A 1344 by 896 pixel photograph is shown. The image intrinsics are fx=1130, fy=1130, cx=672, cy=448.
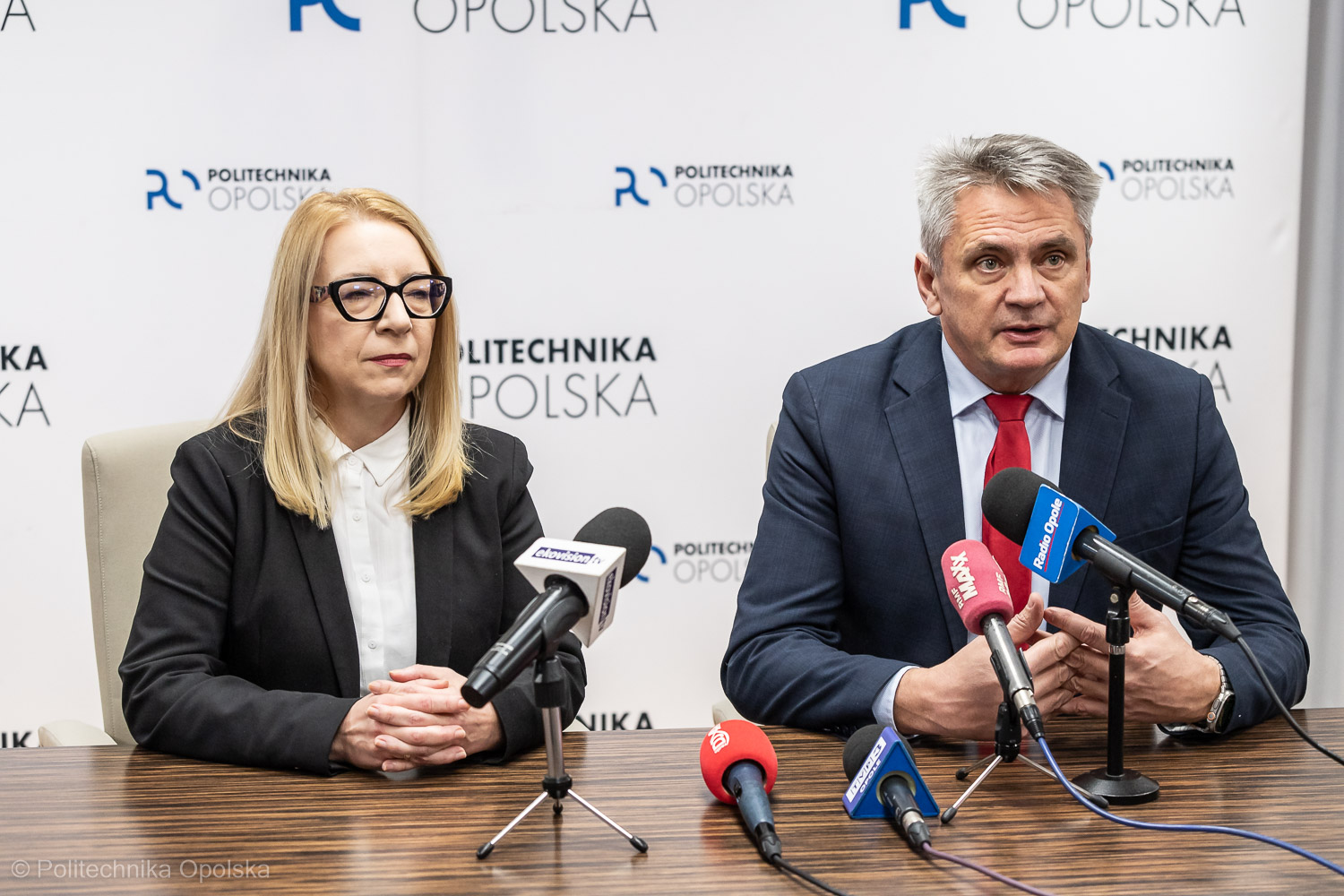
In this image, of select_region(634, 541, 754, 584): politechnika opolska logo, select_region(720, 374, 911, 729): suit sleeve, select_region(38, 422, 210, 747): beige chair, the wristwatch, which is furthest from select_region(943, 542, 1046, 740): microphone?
select_region(634, 541, 754, 584): politechnika opolska logo

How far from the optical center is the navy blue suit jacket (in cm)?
203

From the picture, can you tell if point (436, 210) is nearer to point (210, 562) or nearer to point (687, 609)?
point (687, 609)

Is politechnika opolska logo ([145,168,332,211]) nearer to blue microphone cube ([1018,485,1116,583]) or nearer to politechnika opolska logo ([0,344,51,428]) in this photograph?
politechnika opolska logo ([0,344,51,428])

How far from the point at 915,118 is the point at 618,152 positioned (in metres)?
0.87

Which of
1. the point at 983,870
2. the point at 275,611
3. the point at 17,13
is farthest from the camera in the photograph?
the point at 17,13

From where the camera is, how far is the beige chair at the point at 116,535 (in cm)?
222

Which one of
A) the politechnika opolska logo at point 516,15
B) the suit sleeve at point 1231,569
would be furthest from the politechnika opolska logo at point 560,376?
the suit sleeve at point 1231,569

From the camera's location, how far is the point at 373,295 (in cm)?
201

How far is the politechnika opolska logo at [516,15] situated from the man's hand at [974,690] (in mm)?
2252

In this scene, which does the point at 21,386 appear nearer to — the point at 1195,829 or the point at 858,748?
the point at 858,748

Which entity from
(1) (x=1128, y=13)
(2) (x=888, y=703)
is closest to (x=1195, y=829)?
(2) (x=888, y=703)

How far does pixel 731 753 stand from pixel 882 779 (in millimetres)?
192

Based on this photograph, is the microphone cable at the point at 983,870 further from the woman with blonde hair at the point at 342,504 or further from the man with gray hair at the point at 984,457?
the woman with blonde hair at the point at 342,504

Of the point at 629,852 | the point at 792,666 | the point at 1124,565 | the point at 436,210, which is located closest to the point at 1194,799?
the point at 1124,565
